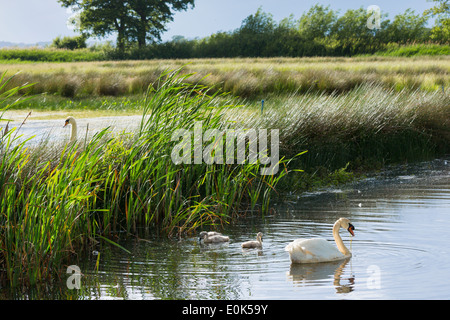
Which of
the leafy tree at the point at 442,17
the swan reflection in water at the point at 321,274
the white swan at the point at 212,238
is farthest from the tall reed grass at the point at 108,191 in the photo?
the leafy tree at the point at 442,17

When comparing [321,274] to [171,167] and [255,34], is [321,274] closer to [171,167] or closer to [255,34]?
[171,167]

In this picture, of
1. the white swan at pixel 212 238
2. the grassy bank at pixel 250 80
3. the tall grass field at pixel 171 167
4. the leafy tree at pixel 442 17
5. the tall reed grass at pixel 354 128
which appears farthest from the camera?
the leafy tree at pixel 442 17

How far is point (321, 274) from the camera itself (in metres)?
6.38

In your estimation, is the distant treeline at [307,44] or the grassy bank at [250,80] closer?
the grassy bank at [250,80]

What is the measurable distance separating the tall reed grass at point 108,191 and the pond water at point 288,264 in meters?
0.35

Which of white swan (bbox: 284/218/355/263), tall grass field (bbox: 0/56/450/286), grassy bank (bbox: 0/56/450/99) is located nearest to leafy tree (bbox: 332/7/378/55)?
grassy bank (bbox: 0/56/450/99)

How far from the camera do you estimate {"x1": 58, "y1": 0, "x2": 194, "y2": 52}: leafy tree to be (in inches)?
2233

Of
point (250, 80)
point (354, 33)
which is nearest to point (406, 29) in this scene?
point (354, 33)

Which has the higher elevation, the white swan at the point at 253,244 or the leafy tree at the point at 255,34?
the leafy tree at the point at 255,34

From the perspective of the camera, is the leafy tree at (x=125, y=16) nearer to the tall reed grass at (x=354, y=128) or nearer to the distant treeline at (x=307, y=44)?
the distant treeline at (x=307, y=44)

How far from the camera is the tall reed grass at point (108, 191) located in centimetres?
586

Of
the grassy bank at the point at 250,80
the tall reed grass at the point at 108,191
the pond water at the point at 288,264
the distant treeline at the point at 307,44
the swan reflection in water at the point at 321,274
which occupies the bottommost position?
the swan reflection in water at the point at 321,274
